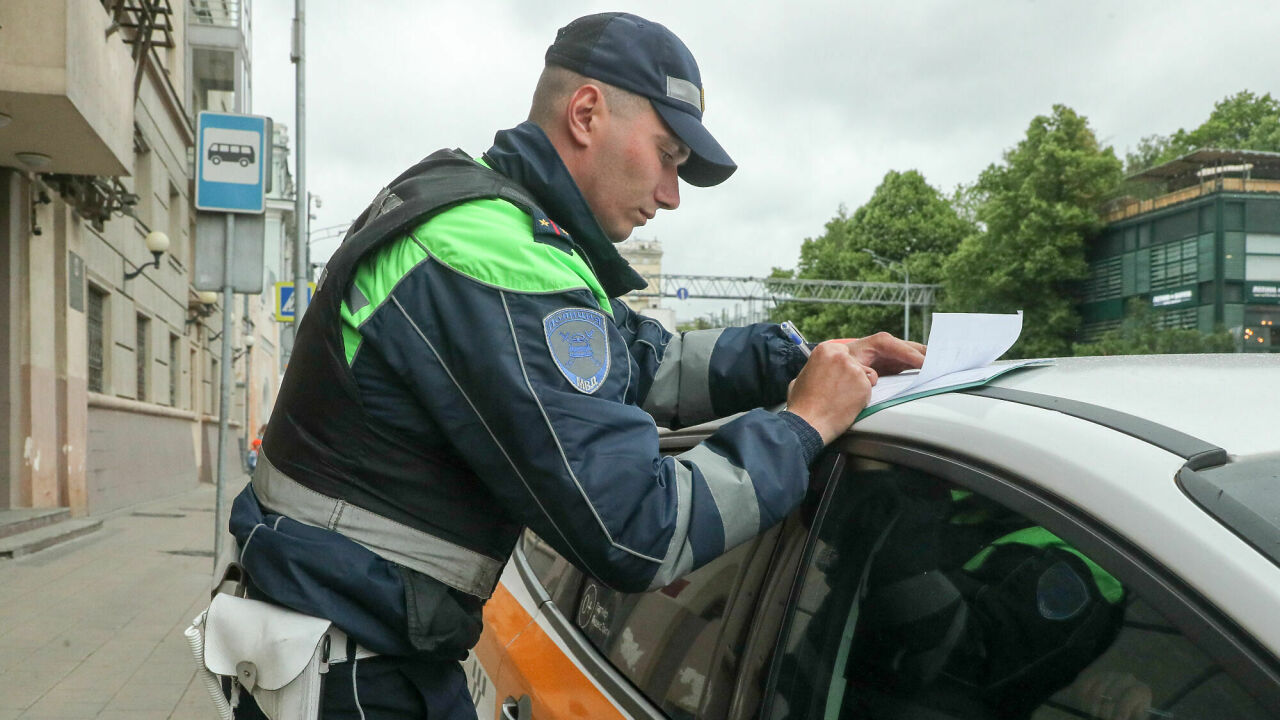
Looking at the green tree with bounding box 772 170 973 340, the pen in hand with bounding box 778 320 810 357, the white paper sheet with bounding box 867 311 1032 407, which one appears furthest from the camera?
the green tree with bounding box 772 170 973 340

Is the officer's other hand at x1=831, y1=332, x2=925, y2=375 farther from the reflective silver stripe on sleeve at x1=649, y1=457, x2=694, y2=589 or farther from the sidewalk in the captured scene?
the sidewalk

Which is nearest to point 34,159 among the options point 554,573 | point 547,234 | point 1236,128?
point 554,573

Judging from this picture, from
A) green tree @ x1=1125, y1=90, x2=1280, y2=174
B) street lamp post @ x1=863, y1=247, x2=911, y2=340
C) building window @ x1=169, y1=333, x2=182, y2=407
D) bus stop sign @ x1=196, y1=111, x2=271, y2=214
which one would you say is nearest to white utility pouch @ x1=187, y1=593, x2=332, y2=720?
bus stop sign @ x1=196, y1=111, x2=271, y2=214

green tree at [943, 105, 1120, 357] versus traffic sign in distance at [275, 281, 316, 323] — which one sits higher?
green tree at [943, 105, 1120, 357]

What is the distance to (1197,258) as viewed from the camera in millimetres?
36250

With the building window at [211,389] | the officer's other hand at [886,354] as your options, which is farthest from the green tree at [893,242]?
the officer's other hand at [886,354]

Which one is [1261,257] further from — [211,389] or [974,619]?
[974,619]

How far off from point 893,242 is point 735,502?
4711cm

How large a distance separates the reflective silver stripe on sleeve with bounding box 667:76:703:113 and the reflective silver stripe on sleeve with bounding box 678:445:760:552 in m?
0.70

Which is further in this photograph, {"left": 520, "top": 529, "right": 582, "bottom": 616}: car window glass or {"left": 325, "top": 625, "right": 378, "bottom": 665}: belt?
{"left": 520, "top": 529, "right": 582, "bottom": 616}: car window glass

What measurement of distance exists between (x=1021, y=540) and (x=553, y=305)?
0.67 metres

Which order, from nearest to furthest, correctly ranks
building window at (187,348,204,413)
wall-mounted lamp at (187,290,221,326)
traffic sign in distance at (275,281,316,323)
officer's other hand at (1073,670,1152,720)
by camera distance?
officer's other hand at (1073,670,1152,720) → traffic sign in distance at (275,281,316,323) → wall-mounted lamp at (187,290,221,326) → building window at (187,348,204,413)

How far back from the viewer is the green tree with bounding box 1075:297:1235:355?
32.8 m

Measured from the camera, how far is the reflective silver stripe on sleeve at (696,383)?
214 centimetres
